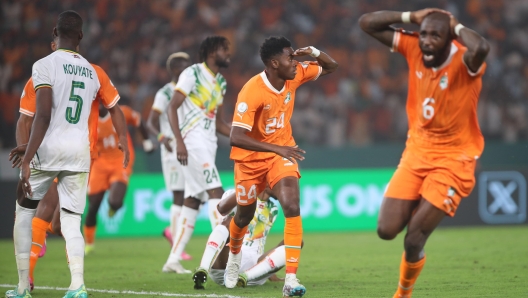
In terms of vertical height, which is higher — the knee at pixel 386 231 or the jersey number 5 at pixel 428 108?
the jersey number 5 at pixel 428 108

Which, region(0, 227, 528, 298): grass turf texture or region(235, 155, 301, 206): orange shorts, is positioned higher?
region(235, 155, 301, 206): orange shorts

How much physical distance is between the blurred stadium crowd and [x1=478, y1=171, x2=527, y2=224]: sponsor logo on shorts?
→ 2.02 metres

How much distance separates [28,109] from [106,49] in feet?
36.9

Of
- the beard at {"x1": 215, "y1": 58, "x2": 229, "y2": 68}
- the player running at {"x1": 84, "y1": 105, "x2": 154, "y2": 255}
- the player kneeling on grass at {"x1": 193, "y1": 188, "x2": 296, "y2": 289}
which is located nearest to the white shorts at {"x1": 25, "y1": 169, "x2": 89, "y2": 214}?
the player kneeling on grass at {"x1": 193, "y1": 188, "x2": 296, "y2": 289}

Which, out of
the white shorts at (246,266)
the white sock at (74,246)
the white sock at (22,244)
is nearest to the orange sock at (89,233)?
the white shorts at (246,266)

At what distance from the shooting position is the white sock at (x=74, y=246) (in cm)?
602

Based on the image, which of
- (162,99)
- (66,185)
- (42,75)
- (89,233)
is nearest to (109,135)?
(162,99)

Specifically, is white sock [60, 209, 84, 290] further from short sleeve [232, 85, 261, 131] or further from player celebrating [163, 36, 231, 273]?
player celebrating [163, 36, 231, 273]

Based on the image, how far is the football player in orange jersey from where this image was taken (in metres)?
5.33

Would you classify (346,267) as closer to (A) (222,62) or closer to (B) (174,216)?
(B) (174,216)

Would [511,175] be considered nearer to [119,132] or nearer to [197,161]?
[197,161]

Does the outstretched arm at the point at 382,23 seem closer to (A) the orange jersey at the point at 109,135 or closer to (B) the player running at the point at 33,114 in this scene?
(B) the player running at the point at 33,114

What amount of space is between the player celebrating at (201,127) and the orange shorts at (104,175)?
7.53 ft

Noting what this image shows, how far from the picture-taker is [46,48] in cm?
1661
